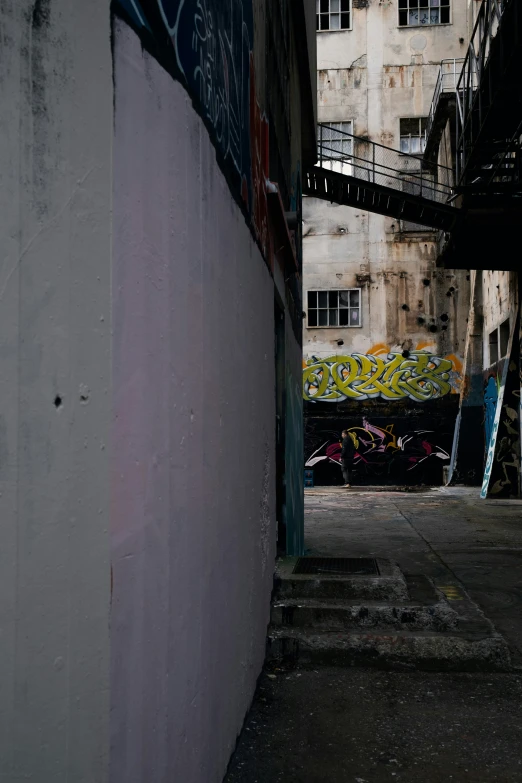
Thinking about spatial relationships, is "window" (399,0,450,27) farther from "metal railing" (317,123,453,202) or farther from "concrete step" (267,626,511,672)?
"concrete step" (267,626,511,672)

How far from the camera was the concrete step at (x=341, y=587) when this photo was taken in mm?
5637

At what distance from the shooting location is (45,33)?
6.23 ft

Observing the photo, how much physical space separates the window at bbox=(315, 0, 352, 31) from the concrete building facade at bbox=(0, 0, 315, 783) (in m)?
22.3

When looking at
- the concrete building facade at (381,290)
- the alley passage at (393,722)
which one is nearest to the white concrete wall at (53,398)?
the alley passage at (393,722)

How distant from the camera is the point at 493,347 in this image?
18.3 metres

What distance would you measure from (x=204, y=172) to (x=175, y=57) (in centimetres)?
47

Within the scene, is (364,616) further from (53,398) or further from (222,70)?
(53,398)

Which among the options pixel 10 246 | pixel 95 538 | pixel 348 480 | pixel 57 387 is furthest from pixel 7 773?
pixel 348 480

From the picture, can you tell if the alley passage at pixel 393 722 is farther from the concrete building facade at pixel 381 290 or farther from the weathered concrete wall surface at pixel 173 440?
the concrete building facade at pixel 381 290

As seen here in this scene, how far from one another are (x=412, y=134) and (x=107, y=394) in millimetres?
22425

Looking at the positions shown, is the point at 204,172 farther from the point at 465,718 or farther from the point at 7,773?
the point at 465,718

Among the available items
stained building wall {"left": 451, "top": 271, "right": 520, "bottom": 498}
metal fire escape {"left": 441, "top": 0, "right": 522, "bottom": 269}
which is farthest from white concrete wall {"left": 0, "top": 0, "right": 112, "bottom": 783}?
stained building wall {"left": 451, "top": 271, "right": 520, "bottom": 498}

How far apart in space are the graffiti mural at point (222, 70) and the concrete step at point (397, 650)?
2.62 m

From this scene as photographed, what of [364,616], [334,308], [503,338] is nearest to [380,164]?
[334,308]
